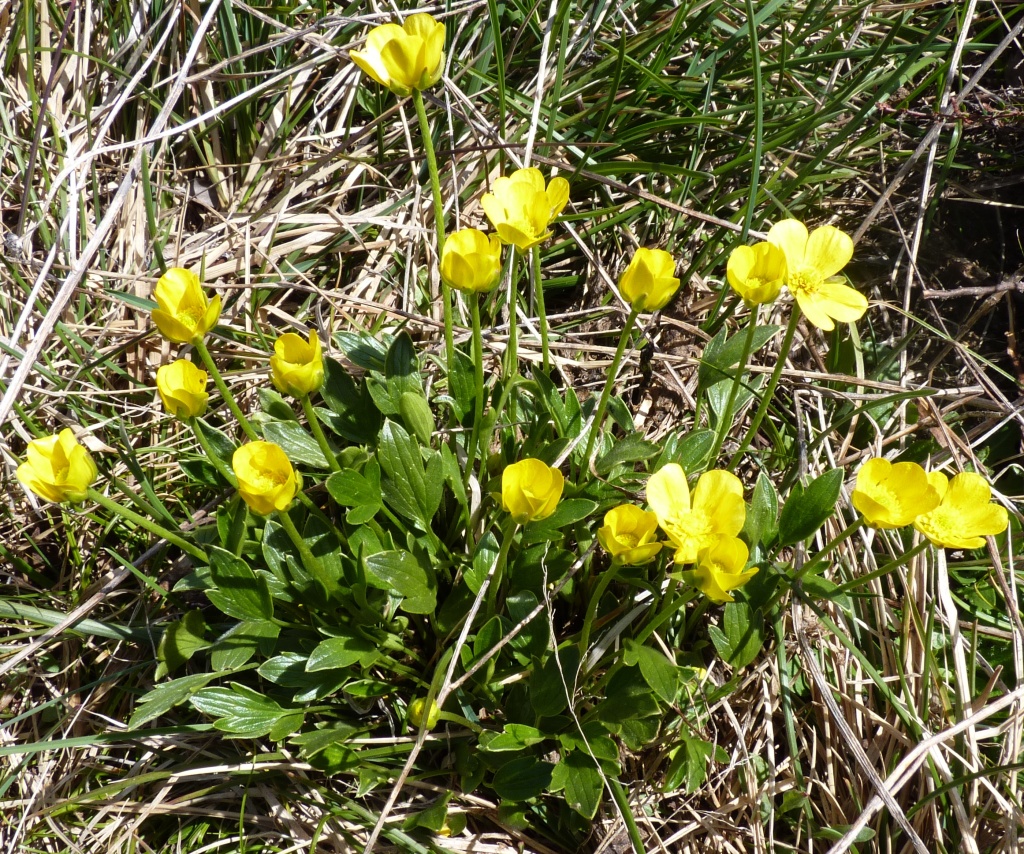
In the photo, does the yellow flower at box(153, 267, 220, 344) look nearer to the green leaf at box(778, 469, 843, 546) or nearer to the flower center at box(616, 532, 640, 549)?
the flower center at box(616, 532, 640, 549)

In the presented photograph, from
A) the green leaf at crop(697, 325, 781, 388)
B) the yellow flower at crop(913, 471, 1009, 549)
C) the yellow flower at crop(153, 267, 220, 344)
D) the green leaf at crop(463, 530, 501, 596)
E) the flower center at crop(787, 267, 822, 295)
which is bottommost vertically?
the green leaf at crop(463, 530, 501, 596)

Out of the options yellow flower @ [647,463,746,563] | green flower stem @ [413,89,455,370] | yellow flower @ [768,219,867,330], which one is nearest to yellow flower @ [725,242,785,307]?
yellow flower @ [768,219,867,330]

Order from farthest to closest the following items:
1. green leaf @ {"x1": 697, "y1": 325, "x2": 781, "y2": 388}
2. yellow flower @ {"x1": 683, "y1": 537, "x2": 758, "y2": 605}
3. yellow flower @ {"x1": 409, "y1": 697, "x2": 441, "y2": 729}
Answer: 1. green leaf @ {"x1": 697, "y1": 325, "x2": 781, "y2": 388}
2. yellow flower @ {"x1": 409, "y1": 697, "x2": 441, "y2": 729}
3. yellow flower @ {"x1": 683, "y1": 537, "x2": 758, "y2": 605}

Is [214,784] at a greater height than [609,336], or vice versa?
[609,336]

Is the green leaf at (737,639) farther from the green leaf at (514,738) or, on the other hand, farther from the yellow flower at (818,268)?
the yellow flower at (818,268)

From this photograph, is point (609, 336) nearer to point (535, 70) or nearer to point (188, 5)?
point (535, 70)

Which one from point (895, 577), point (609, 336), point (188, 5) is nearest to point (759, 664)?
point (895, 577)
